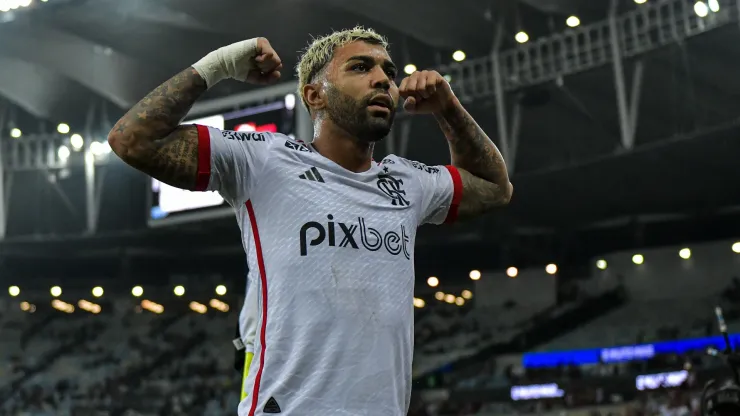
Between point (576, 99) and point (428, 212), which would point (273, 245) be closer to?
point (428, 212)

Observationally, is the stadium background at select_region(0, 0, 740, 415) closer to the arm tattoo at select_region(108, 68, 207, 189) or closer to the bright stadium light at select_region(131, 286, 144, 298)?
Result: the bright stadium light at select_region(131, 286, 144, 298)

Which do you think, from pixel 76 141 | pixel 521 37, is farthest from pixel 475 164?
pixel 76 141

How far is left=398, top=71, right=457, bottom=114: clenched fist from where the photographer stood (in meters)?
3.18

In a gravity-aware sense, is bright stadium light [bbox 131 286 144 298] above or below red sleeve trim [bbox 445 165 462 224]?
above

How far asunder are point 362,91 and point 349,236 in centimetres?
51

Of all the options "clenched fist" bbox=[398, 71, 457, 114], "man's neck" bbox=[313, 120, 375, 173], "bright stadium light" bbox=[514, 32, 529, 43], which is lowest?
"man's neck" bbox=[313, 120, 375, 173]

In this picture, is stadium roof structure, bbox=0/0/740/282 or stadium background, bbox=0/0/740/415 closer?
stadium roof structure, bbox=0/0/740/282

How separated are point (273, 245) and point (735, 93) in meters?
21.0

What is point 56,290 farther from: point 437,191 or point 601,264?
point 437,191

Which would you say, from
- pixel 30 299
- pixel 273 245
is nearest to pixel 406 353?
pixel 273 245

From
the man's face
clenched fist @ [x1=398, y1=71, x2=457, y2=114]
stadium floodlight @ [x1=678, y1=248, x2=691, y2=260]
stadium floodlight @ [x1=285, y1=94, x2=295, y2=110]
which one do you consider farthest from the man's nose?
stadium floodlight @ [x1=678, y1=248, x2=691, y2=260]

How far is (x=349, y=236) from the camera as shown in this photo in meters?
2.79

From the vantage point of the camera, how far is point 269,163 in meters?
2.90

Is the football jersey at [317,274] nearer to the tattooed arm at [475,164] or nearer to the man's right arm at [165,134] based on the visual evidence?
the man's right arm at [165,134]
